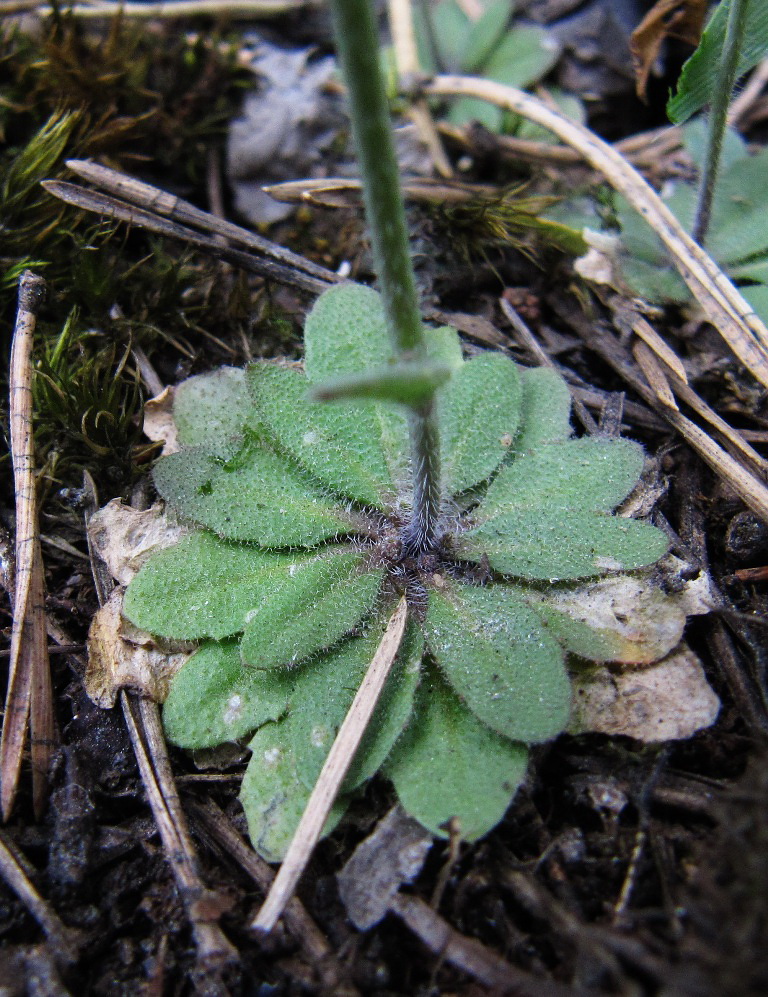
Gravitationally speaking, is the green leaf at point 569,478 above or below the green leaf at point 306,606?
above

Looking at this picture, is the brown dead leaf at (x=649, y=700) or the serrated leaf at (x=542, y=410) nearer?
the brown dead leaf at (x=649, y=700)

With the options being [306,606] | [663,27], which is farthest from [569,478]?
[663,27]

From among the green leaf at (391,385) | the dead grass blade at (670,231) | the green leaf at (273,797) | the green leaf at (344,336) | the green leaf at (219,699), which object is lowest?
the green leaf at (273,797)

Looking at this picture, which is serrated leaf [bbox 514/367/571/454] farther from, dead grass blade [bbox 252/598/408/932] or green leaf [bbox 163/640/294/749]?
green leaf [bbox 163/640/294/749]

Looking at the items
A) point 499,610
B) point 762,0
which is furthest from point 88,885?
point 762,0

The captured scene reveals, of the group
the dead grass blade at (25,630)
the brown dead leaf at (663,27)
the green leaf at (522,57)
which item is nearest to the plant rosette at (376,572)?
the dead grass blade at (25,630)

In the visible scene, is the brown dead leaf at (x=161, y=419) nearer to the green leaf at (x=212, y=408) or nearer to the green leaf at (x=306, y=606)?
the green leaf at (x=212, y=408)
